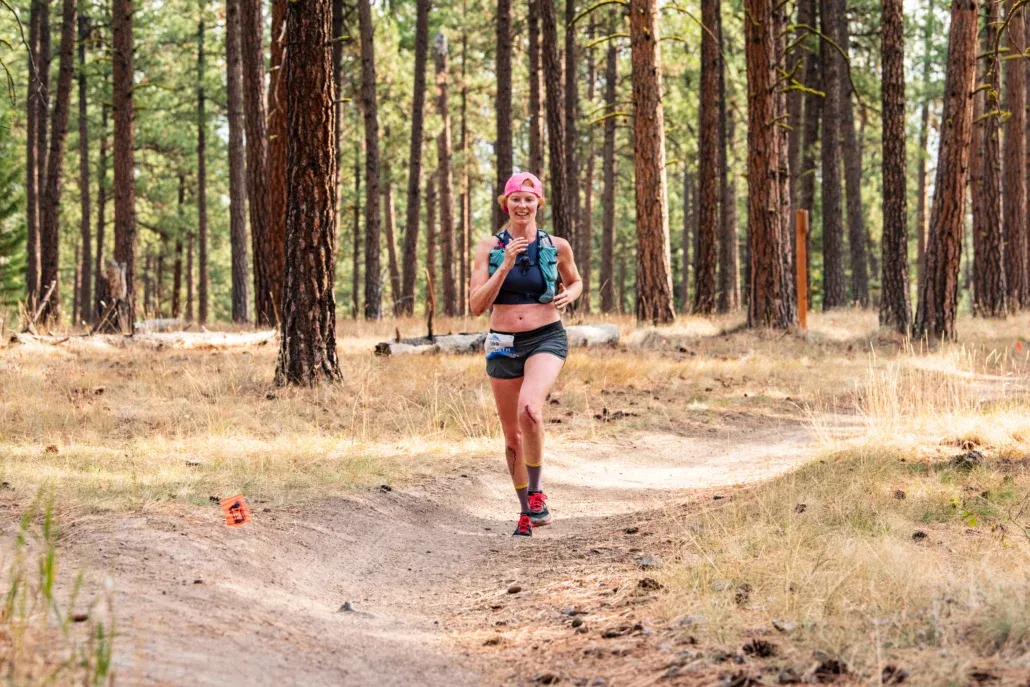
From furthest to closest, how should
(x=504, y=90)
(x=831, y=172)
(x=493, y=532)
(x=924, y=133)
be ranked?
(x=924, y=133)
(x=831, y=172)
(x=504, y=90)
(x=493, y=532)

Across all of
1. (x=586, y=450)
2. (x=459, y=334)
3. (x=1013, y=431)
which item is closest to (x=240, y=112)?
(x=459, y=334)

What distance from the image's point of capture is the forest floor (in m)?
3.87

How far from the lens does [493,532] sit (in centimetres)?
717

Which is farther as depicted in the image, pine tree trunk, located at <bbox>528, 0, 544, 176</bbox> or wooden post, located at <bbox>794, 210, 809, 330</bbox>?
pine tree trunk, located at <bbox>528, 0, 544, 176</bbox>

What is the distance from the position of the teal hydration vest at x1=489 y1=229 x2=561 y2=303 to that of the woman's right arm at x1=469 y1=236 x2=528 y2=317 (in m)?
0.04

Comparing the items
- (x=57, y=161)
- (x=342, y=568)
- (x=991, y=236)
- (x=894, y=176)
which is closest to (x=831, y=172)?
(x=991, y=236)

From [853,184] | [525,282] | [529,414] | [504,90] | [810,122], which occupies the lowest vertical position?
[529,414]

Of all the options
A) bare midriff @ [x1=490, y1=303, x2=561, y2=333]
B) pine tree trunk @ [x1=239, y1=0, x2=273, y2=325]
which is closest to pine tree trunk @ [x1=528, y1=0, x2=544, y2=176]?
pine tree trunk @ [x1=239, y1=0, x2=273, y2=325]

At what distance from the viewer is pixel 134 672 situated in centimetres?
336

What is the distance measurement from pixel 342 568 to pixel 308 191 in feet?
17.8

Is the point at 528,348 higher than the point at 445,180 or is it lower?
lower

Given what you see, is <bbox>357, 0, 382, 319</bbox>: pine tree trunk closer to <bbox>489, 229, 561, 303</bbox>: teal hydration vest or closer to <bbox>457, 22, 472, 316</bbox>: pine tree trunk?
<bbox>457, 22, 472, 316</bbox>: pine tree trunk

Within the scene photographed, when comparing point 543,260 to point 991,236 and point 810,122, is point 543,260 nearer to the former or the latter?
point 991,236

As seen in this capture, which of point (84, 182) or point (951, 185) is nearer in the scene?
point (951, 185)
